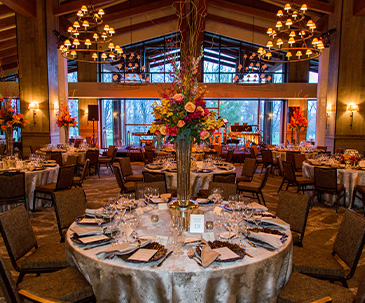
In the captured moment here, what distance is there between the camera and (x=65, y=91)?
41.8 ft

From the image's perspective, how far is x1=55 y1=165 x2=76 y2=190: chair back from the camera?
5.44 m

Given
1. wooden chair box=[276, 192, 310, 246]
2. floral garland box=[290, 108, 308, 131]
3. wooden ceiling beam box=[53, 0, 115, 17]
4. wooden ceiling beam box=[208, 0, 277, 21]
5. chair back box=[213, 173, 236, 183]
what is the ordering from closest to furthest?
wooden chair box=[276, 192, 310, 246] → chair back box=[213, 173, 236, 183] → floral garland box=[290, 108, 308, 131] → wooden ceiling beam box=[53, 0, 115, 17] → wooden ceiling beam box=[208, 0, 277, 21]

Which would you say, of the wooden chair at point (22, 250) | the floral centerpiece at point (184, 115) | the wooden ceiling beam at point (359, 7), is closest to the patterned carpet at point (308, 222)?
the wooden chair at point (22, 250)

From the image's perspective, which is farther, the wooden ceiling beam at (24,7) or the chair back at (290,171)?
the wooden ceiling beam at (24,7)

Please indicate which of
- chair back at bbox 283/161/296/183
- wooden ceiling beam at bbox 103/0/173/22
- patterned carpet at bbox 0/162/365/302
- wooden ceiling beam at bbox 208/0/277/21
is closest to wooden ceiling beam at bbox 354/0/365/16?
wooden ceiling beam at bbox 208/0/277/21

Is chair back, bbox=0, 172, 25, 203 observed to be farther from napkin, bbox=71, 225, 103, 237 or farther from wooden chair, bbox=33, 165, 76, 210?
napkin, bbox=71, 225, 103, 237

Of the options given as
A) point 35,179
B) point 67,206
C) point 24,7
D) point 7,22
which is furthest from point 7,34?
point 67,206

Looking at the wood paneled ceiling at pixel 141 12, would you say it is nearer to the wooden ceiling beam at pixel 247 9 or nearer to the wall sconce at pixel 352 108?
the wooden ceiling beam at pixel 247 9

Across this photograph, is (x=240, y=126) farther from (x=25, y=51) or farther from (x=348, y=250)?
(x=348, y=250)

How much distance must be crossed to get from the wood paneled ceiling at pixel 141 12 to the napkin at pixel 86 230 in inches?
302

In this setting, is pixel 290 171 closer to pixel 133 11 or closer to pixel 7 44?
pixel 133 11

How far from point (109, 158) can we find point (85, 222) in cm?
753

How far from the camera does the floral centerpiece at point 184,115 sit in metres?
2.87

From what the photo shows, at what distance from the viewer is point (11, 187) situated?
4.94m
